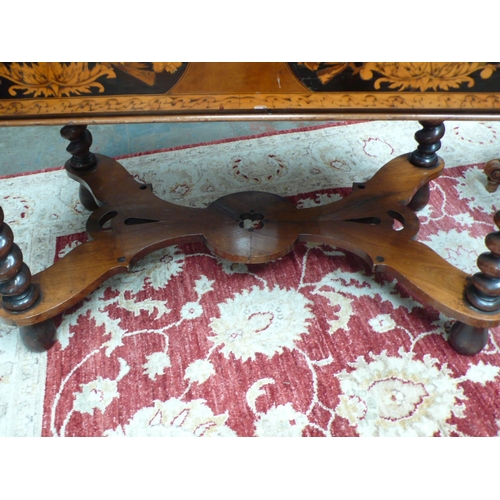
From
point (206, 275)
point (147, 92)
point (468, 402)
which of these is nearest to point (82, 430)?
point (206, 275)

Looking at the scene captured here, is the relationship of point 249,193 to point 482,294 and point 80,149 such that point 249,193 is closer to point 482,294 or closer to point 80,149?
point 80,149

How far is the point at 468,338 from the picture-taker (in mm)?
982

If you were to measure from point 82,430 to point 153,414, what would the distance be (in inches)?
5.1

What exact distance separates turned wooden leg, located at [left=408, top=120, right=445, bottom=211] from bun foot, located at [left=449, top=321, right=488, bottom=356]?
43 centimetres

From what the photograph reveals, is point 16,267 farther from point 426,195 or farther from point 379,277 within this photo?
point 426,195

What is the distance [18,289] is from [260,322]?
486mm

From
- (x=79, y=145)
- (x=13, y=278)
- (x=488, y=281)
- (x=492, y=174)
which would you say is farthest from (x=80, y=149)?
(x=492, y=174)

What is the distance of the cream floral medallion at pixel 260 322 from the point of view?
1031 millimetres

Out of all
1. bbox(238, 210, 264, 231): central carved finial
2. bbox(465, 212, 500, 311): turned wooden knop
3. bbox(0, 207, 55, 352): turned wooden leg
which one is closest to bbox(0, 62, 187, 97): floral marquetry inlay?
bbox(0, 207, 55, 352): turned wooden leg

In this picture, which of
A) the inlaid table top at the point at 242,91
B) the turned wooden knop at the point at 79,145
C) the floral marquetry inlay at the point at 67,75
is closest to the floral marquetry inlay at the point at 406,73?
the inlaid table top at the point at 242,91

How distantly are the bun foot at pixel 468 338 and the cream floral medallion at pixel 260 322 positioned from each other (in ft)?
0.97

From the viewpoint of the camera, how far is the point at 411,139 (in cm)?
167

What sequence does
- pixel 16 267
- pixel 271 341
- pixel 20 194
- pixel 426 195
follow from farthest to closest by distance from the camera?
pixel 20 194 → pixel 426 195 → pixel 271 341 → pixel 16 267
